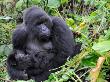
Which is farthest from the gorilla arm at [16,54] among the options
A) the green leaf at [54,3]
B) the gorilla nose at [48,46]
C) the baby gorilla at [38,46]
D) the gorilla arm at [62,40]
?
the green leaf at [54,3]

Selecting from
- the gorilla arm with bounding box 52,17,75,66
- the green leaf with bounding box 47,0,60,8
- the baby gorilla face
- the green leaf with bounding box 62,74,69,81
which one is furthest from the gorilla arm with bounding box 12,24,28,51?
the green leaf with bounding box 62,74,69,81

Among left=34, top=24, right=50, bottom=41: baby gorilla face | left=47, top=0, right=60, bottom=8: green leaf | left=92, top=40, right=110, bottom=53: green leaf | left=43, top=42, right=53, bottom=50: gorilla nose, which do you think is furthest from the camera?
left=47, top=0, right=60, bottom=8: green leaf

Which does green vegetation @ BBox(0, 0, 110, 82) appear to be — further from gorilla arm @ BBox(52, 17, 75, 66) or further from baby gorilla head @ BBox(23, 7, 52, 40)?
baby gorilla head @ BBox(23, 7, 52, 40)

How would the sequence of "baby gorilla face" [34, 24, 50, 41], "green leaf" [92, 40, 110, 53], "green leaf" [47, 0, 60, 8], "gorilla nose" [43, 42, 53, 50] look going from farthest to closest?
"green leaf" [47, 0, 60, 8], "gorilla nose" [43, 42, 53, 50], "baby gorilla face" [34, 24, 50, 41], "green leaf" [92, 40, 110, 53]

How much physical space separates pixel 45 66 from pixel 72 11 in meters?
1.52

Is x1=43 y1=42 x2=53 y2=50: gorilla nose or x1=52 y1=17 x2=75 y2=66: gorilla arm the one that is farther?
x1=43 y1=42 x2=53 y2=50: gorilla nose

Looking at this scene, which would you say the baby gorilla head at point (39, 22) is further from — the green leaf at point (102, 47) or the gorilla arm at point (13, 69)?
the green leaf at point (102, 47)

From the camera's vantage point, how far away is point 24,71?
399 cm

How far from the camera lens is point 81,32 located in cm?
Answer: 261

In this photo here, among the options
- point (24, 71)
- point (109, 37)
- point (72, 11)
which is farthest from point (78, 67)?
point (72, 11)

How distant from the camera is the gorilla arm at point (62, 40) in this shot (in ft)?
12.2

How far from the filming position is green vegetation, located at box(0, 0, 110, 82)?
149 centimetres

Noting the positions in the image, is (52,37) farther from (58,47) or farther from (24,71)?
(24,71)

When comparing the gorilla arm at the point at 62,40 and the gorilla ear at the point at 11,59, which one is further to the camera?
the gorilla ear at the point at 11,59
